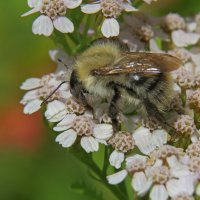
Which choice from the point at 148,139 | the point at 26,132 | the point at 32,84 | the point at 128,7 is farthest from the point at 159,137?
the point at 26,132

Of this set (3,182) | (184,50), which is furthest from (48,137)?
(184,50)

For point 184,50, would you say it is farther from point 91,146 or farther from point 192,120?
point 91,146

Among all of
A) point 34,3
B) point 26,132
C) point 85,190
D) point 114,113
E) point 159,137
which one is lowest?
point 26,132

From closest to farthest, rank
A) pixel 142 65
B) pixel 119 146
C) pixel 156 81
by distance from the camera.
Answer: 1. pixel 142 65
2. pixel 156 81
3. pixel 119 146

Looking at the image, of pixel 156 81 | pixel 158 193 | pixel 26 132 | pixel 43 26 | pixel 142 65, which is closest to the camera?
pixel 158 193

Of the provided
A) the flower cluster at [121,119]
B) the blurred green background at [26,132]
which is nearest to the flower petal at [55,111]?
the flower cluster at [121,119]

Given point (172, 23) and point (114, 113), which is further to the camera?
point (172, 23)

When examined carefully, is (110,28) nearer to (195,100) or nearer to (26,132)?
(195,100)

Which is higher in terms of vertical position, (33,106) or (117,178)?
(33,106)
